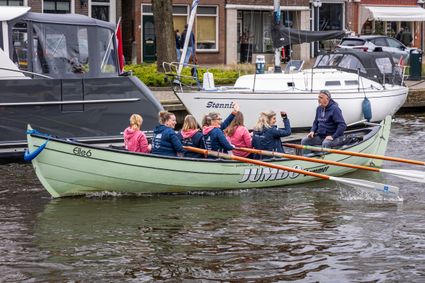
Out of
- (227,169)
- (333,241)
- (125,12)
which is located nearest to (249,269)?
(333,241)

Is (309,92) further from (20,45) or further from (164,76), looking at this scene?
(20,45)

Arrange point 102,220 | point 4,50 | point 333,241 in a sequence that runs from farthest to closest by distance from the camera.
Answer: point 4,50
point 102,220
point 333,241

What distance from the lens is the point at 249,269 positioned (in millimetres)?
11586

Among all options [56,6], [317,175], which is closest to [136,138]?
[317,175]

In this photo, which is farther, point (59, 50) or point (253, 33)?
point (253, 33)

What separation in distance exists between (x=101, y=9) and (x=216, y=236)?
95.7 ft

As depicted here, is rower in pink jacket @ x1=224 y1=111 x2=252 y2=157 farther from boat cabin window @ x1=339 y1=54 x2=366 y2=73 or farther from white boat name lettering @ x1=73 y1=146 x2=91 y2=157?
boat cabin window @ x1=339 y1=54 x2=366 y2=73

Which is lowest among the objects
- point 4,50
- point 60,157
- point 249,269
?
point 249,269

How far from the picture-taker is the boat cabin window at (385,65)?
27453 mm

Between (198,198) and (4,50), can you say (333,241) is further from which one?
(4,50)

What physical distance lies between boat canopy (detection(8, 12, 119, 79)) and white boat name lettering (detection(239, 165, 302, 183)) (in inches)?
192

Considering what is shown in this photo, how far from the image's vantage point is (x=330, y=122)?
18281 millimetres

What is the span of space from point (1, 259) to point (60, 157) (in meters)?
3.49

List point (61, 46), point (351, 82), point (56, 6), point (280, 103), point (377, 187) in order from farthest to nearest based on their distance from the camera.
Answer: point (56, 6), point (351, 82), point (280, 103), point (61, 46), point (377, 187)
